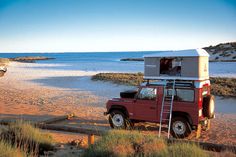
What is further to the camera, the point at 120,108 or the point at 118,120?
the point at 118,120

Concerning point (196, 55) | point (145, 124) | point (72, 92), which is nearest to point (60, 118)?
point (145, 124)

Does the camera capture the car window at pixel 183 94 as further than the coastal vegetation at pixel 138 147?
Yes

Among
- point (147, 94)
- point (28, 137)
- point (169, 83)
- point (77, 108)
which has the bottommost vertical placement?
point (77, 108)

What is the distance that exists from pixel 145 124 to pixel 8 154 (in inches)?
299

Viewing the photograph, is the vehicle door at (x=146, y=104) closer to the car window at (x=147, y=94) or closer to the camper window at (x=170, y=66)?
the car window at (x=147, y=94)

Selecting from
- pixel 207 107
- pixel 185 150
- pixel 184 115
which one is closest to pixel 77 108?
pixel 184 115

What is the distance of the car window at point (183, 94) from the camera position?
418 inches

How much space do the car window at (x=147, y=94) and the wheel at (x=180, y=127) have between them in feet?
3.55

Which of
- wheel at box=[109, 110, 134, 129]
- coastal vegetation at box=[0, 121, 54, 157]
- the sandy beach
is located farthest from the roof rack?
coastal vegetation at box=[0, 121, 54, 157]

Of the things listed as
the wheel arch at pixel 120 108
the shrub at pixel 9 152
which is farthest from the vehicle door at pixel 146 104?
the shrub at pixel 9 152

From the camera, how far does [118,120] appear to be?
12328 mm

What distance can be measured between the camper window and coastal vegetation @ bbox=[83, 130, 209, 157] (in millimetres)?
3773

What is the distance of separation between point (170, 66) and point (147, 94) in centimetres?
125

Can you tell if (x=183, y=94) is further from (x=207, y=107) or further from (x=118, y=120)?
(x=118, y=120)
